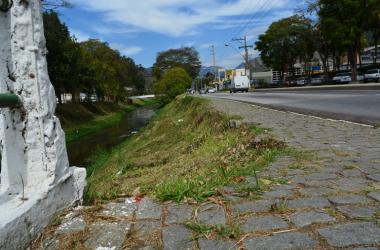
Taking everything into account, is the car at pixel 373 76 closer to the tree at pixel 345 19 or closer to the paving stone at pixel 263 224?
the tree at pixel 345 19

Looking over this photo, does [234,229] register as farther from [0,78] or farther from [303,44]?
[303,44]

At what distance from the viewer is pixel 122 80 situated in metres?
72.3

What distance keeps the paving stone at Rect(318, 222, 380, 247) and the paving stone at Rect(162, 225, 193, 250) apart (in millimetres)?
797

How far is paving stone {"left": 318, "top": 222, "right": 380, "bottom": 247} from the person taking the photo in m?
2.44

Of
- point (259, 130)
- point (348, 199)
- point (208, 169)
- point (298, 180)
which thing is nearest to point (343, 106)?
point (259, 130)

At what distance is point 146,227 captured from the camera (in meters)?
2.86

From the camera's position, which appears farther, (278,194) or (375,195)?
(278,194)

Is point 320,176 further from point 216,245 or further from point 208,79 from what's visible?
point 208,79

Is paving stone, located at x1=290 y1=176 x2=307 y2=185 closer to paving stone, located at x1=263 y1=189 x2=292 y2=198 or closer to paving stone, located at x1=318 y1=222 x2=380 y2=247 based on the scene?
paving stone, located at x1=263 y1=189 x2=292 y2=198

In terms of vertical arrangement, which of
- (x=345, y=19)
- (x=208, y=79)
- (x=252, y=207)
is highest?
(x=345, y=19)

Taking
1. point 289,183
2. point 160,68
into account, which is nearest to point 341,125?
point 289,183

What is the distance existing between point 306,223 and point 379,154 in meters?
2.79

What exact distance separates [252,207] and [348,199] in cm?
73

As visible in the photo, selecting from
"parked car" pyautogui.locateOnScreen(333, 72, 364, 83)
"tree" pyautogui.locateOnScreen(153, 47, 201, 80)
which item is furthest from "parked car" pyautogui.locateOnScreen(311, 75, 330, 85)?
"tree" pyautogui.locateOnScreen(153, 47, 201, 80)
